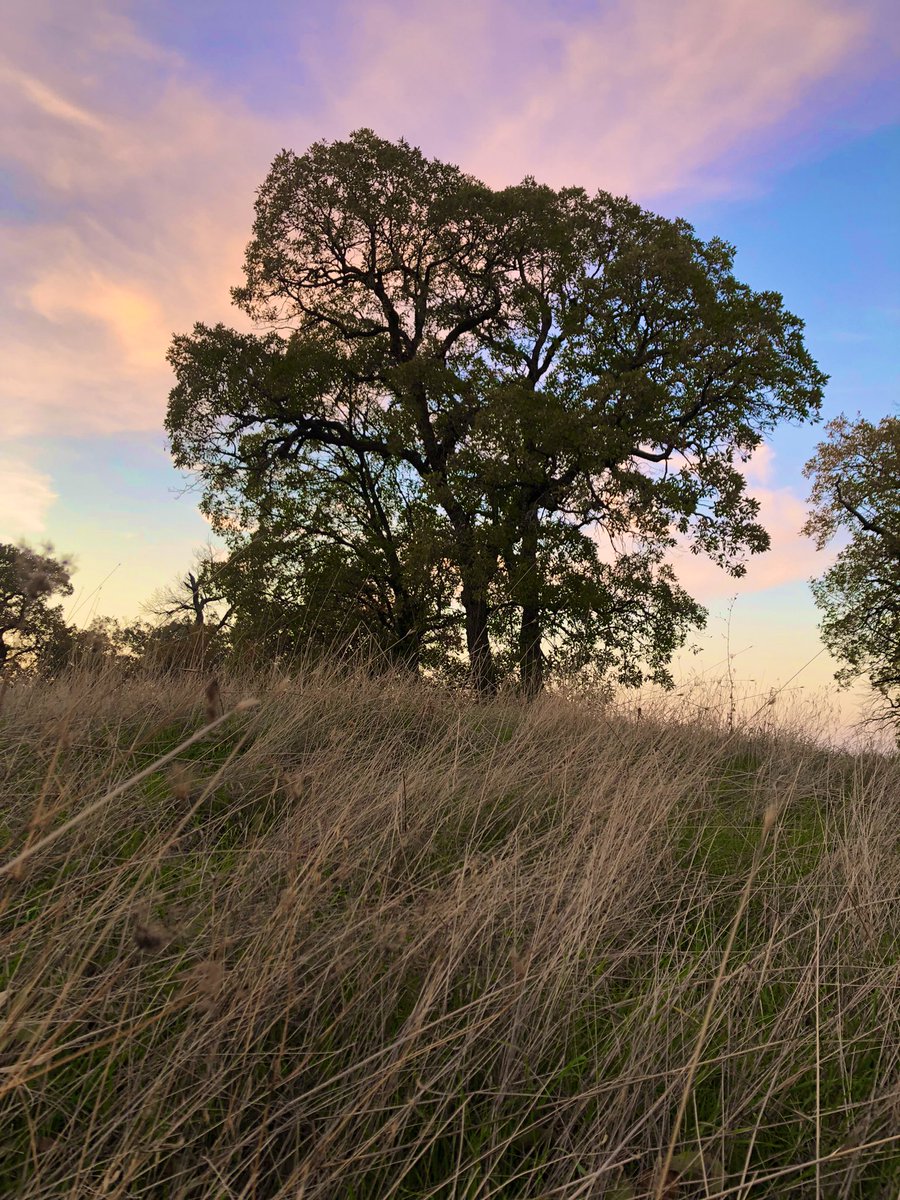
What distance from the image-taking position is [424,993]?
8.09ft

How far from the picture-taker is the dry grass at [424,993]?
2.06 meters

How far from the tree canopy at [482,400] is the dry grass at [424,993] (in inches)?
398

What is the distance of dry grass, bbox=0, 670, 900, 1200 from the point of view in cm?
206

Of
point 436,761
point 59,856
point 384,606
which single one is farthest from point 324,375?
point 59,856

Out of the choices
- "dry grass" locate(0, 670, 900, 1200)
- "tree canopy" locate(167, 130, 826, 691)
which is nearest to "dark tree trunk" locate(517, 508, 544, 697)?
"tree canopy" locate(167, 130, 826, 691)

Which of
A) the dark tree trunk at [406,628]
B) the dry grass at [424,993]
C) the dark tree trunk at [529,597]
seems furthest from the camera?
the dark tree trunk at [406,628]

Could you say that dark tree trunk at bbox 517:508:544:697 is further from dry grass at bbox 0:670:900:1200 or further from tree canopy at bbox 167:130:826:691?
dry grass at bbox 0:670:900:1200

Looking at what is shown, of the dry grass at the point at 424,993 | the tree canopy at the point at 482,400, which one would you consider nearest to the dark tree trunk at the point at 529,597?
the tree canopy at the point at 482,400

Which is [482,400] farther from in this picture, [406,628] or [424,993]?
[424,993]

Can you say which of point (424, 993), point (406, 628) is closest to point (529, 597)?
point (406, 628)

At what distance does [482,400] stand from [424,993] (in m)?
14.8

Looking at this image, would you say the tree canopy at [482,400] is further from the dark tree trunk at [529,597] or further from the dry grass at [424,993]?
the dry grass at [424,993]

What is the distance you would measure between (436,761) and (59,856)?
259cm

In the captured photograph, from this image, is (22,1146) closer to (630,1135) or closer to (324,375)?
(630,1135)
